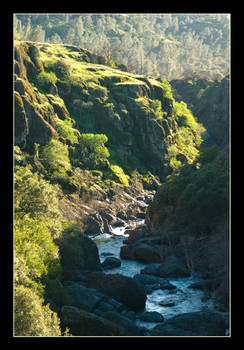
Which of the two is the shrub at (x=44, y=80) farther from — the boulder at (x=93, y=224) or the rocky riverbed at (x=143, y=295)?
the rocky riverbed at (x=143, y=295)

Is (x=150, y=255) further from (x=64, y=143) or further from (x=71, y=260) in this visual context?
(x=64, y=143)

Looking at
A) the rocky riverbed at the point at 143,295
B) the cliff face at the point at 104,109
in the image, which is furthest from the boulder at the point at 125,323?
the cliff face at the point at 104,109

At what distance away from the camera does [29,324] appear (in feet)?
97.8

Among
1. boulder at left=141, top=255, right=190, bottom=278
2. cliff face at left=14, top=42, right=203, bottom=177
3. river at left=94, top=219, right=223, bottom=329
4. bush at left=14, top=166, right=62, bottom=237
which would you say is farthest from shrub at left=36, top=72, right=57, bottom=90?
bush at left=14, top=166, right=62, bottom=237

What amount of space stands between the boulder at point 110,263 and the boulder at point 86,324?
2515 cm

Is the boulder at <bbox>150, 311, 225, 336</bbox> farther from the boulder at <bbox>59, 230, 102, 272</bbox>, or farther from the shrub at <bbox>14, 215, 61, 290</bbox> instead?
the boulder at <bbox>59, 230, 102, 272</bbox>

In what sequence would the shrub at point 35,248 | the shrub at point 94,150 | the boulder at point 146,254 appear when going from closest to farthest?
the shrub at point 35,248 → the boulder at point 146,254 → the shrub at point 94,150

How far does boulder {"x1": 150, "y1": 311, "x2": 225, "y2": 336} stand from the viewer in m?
39.4

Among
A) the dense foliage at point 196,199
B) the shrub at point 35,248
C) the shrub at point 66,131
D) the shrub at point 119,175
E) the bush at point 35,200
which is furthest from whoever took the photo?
the shrub at point 119,175

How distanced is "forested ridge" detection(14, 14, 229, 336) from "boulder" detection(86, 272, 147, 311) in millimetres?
129

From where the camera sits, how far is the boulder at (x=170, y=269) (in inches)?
2338

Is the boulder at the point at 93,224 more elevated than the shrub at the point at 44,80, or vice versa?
the shrub at the point at 44,80

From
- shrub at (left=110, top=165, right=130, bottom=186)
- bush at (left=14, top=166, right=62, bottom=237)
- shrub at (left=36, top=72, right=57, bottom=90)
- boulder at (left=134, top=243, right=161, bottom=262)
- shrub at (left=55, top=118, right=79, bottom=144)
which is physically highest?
shrub at (left=36, top=72, right=57, bottom=90)

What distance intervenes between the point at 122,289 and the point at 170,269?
43.5 feet
